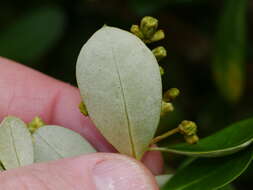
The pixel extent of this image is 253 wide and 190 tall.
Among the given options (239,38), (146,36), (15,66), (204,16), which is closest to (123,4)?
(204,16)

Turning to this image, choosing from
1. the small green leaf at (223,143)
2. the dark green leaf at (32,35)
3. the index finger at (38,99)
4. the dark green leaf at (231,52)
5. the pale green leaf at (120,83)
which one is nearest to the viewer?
the pale green leaf at (120,83)

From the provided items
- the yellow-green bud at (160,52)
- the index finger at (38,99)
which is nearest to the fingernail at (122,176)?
the yellow-green bud at (160,52)

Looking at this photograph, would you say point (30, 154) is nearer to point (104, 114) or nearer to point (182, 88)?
point (104, 114)

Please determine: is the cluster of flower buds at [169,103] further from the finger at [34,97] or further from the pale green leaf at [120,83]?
the finger at [34,97]

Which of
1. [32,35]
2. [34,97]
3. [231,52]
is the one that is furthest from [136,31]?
[32,35]

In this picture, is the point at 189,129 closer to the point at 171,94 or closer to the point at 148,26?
the point at 171,94

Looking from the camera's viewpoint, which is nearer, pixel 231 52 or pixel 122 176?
pixel 122 176
